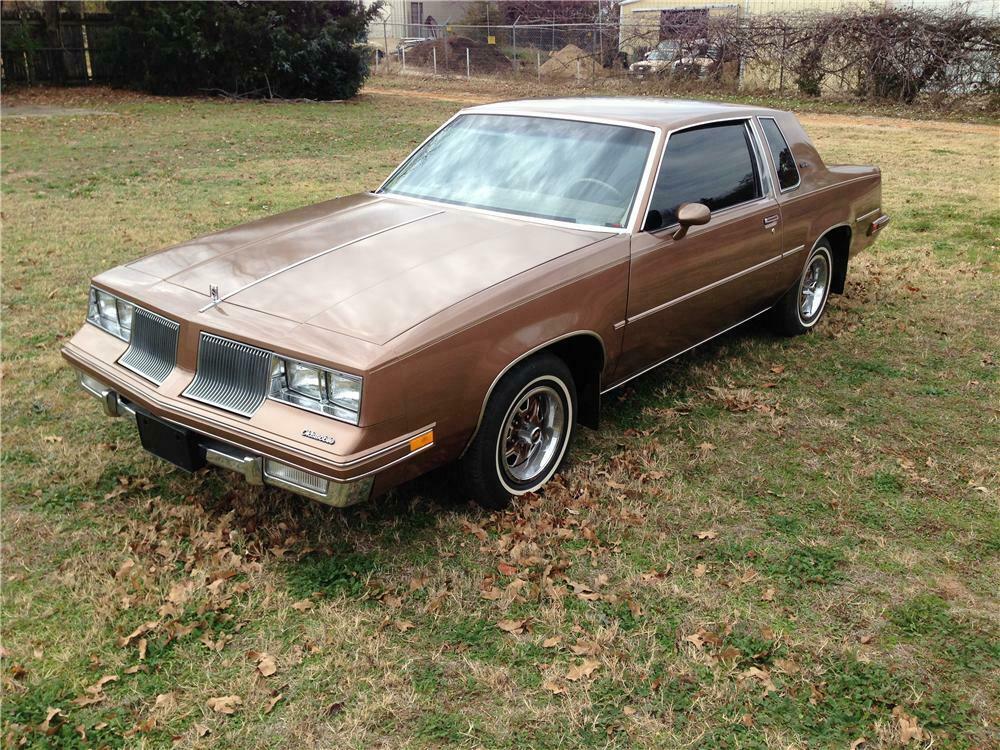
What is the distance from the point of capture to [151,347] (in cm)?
383

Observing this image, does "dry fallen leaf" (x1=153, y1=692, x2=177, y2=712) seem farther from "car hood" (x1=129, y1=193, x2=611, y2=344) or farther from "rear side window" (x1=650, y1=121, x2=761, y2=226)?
"rear side window" (x1=650, y1=121, x2=761, y2=226)

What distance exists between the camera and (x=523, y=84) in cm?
2847

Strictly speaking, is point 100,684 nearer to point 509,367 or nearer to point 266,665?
point 266,665

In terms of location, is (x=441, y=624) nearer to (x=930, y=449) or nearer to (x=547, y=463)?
(x=547, y=463)

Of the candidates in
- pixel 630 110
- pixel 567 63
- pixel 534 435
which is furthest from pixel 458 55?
pixel 534 435

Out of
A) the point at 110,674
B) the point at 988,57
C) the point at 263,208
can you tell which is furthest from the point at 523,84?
the point at 110,674

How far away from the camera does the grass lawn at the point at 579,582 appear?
9.59ft

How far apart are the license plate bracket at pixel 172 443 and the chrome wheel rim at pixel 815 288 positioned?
444 cm

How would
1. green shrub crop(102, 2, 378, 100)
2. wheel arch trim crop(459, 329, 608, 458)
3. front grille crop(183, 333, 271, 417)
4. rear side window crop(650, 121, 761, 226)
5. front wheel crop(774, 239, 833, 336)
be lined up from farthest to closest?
green shrub crop(102, 2, 378, 100), front wheel crop(774, 239, 833, 336), rear side window crop(650, 121, 761, 226), wheel arch trim crop(459, 329, 608, 458), front grille crop(183, 333, 271, 417)

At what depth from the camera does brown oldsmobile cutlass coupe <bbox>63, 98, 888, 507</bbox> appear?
11.0ft

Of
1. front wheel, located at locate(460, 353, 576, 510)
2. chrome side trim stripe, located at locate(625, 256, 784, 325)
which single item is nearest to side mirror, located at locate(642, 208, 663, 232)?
chrome side trim stripe, located at locate(625, 256, 784, 325)

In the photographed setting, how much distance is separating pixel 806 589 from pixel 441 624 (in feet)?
4.91

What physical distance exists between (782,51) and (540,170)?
21.0 metres

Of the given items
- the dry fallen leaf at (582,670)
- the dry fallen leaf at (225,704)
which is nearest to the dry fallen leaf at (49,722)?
the dry fallen leaf at (225,704)
